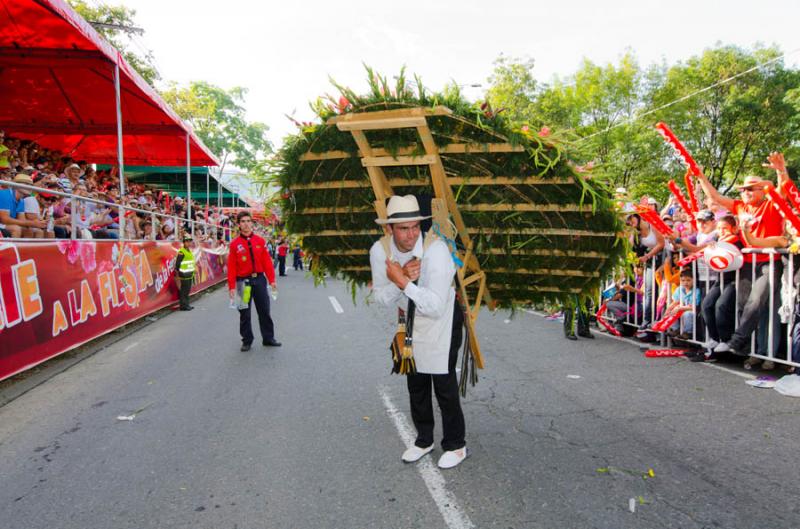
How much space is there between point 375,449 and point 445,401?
75cm

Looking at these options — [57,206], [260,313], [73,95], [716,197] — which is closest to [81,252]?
[57,206]

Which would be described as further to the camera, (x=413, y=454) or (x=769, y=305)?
(x=769, y=305)

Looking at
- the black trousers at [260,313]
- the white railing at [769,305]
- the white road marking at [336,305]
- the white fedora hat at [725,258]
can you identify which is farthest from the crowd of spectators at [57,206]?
the white fedora hat at [725,258]

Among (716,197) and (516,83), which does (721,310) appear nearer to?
(716,197)

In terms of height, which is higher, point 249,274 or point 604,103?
point 604,103

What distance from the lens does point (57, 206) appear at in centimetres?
838

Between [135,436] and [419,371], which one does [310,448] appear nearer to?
[419,371]

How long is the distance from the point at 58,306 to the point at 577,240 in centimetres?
658

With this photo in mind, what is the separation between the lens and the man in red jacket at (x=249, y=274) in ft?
25.2

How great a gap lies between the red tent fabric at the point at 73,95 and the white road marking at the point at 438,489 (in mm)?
7964

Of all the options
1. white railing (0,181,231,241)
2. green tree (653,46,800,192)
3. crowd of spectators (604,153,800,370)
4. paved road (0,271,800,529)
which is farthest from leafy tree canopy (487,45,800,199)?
paved road (0,271,800,529)

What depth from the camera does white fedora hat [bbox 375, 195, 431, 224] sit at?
3270mm

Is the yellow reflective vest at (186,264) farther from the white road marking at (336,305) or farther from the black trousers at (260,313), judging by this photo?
the black trousers at (260,313)

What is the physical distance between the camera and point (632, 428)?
438 centimetres
